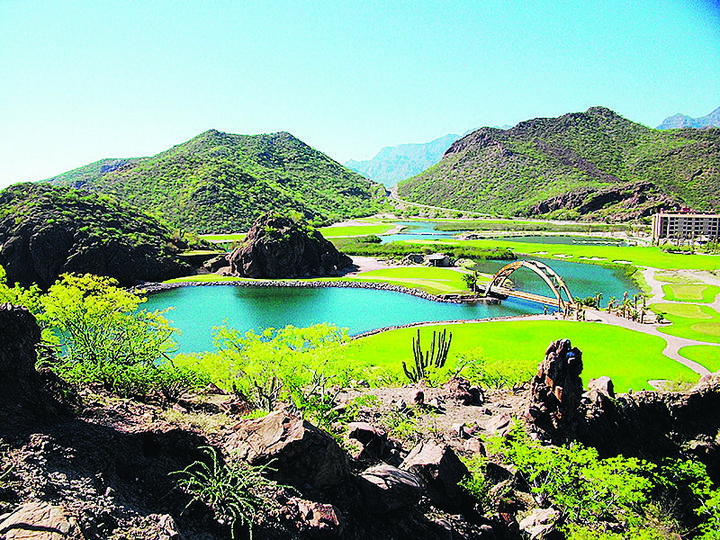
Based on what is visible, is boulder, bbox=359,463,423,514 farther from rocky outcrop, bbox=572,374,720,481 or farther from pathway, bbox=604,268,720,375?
pathway, bbox=604,268,720,375

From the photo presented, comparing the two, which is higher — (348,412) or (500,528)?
(348,412)

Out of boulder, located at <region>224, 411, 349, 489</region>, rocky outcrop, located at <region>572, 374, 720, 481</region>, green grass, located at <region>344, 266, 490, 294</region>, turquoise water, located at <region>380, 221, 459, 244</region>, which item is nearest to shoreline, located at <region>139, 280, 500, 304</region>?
green grass, located at <region>344, 266, 490, 294</region>

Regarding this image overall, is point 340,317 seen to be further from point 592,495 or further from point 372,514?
point 372,514

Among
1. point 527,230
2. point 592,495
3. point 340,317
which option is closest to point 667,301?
point 340,317

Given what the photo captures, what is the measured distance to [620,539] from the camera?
16266 millimetres

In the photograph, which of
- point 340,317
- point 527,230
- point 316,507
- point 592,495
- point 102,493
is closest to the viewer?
point 102,493

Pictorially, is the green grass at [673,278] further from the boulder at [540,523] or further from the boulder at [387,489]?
the boulder at [387,489]

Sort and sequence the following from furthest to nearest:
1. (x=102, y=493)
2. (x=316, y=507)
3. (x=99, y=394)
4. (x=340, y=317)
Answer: (x=340, y=317)
(x=99, y=394)
(x=316, y=507)
(x=102, y=493)

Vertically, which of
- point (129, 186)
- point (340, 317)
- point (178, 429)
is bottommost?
point (340, 317)

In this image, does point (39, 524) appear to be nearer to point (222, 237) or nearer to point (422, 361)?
point (422, 361)

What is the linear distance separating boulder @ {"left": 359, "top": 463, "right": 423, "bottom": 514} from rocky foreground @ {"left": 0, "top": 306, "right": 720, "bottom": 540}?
3cm

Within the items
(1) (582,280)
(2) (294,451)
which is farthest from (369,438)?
(1) (582,280)

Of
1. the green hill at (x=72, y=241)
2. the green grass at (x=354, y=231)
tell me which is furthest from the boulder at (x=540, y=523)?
the green grass at (x=354, y=231)

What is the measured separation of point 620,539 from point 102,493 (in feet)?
56.0
